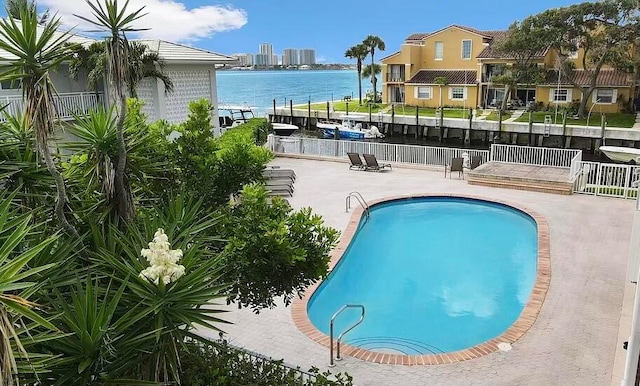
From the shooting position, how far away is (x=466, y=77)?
160 ft

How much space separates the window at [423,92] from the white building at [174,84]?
3261 cm

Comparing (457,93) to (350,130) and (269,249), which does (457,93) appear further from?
(269,249)

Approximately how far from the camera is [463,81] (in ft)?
159

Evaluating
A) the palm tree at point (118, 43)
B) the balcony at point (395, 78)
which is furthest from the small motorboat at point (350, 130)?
the palm tree at point (118, 43)

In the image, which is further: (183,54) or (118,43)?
(183,54)

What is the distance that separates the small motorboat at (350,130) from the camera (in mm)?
41625

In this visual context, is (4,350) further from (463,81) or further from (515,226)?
(463,81)

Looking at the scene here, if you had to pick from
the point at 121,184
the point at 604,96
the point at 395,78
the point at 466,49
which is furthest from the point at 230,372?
the point at 395,78

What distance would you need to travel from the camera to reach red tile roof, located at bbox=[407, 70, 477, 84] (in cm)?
4869

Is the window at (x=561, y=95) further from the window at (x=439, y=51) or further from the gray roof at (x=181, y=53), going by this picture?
the gray roof at (x=181, y=53)

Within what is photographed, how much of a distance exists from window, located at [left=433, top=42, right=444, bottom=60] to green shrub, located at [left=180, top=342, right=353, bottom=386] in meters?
49.5

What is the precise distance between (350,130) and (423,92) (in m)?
12.4

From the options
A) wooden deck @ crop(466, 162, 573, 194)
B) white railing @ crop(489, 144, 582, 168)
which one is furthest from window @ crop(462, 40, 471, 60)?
wooden deck @ crop(466, 162, 573, 194)

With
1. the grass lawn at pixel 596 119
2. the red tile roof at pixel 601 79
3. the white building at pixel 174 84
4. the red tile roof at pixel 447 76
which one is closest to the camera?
the white building at pixel 174 84
